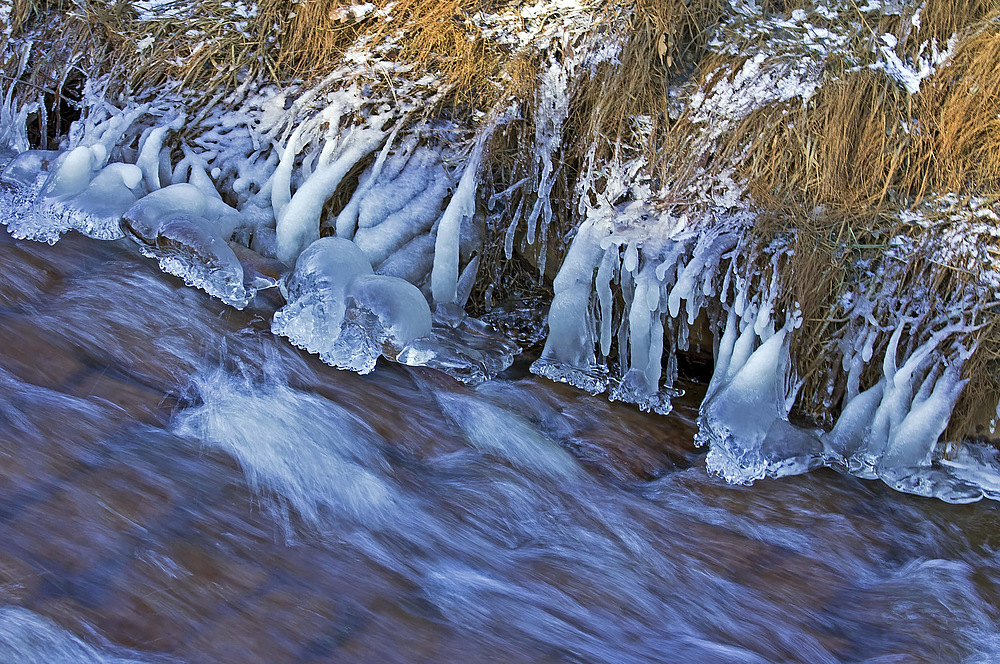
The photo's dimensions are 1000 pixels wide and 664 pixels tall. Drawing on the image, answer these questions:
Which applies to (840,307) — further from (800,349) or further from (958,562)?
(958,562)

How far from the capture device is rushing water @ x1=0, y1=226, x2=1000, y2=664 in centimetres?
166

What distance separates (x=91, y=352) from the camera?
227 cm

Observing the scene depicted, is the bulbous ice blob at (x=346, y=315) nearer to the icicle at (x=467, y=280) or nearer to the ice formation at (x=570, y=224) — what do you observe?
the ice formation at (x=570, y=224)

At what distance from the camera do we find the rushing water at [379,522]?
166 cm

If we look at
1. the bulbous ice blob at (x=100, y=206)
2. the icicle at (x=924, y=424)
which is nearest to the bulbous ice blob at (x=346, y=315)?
the bulbous ice blob at (x=100, y=206)

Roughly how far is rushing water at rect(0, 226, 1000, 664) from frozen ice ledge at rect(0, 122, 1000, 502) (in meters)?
0.11

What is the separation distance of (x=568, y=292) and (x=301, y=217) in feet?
3.24

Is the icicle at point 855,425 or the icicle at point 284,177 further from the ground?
the icicle at point 284,177

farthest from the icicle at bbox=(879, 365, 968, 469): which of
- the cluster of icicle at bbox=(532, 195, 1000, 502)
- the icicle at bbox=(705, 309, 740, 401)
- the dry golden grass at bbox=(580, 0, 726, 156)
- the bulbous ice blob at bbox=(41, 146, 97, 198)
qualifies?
the bulbous ice blob at bbox=(41, 146, 97, 198)

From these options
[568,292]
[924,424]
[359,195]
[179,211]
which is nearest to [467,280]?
[568,292]

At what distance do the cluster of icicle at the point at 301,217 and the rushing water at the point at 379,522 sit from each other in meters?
0.11

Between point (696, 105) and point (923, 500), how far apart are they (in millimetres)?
1427

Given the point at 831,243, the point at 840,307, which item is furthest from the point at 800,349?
the point at 831,243

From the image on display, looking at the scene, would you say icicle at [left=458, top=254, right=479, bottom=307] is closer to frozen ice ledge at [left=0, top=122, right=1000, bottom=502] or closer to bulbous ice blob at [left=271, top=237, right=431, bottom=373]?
frozen ice ledge at [left=0, top=122, right=1000, bottom=502]
